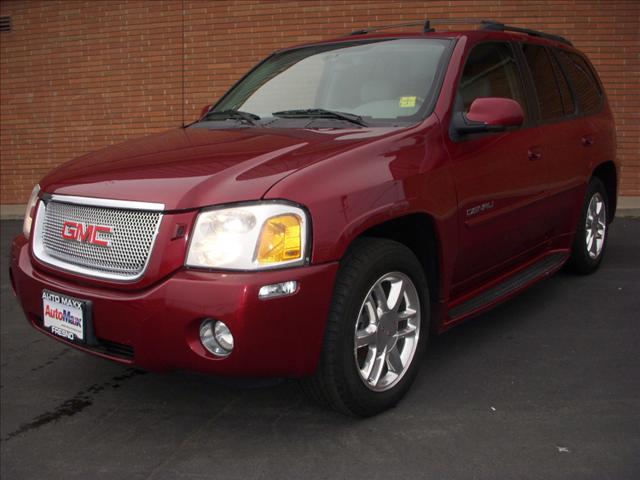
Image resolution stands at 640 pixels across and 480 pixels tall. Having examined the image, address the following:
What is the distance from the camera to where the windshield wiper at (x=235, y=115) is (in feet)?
13.4

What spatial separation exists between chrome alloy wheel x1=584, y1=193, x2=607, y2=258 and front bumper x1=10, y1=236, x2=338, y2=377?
3222 mm

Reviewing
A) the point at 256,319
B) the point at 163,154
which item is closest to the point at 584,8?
the point at 163,154

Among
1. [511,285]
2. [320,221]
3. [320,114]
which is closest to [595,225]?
[511,285]

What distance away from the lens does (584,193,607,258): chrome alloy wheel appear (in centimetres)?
546

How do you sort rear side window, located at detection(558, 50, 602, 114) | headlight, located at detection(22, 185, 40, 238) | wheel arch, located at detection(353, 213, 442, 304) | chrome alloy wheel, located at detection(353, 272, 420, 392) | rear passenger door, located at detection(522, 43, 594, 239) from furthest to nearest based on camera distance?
rear side window, located at detection(558, 50, 602, 114) < rear passenger door, located at detection(522, 43, 594, 239) < headlight, located at detection(22, 185, 40, 238) < wheel arch, located at detection(353, 213, 442, 304) < chrome alloy wheel, located at detection(353, 272, 420, 392)

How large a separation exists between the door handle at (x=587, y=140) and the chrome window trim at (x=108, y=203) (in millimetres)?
3282

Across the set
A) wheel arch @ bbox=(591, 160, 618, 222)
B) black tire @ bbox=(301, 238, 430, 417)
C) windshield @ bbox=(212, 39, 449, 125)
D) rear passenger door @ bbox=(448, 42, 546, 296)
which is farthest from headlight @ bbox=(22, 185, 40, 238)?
wheel arch @ bbox=(591, 160, 618, 222)

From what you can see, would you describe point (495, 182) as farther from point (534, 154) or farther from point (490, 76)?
point (490, 76)

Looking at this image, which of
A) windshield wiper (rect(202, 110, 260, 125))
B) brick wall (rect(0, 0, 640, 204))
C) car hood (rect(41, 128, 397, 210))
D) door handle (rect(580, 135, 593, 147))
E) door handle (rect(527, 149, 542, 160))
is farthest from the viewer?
brick wall (rect(0, 0, 640, 204))

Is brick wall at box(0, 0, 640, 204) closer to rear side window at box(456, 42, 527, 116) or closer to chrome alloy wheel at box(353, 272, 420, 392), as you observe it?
rear side window at box(456, 42, 527, 116)

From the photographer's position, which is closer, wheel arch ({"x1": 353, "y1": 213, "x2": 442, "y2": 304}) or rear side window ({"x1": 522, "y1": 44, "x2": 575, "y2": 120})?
wheel arch ({"x1": 353, "y1": 213, "x2": 442, "y2": 304})

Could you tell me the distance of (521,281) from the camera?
14.1 feet

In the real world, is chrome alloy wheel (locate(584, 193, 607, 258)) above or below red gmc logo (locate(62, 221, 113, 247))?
below

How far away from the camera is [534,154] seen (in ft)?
14.1
